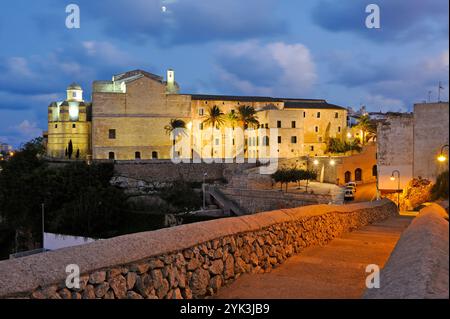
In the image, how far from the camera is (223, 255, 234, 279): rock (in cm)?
575

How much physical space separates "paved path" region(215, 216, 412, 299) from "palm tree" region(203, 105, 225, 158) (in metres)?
43.8

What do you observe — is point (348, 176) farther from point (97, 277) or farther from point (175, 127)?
point (97, 277)

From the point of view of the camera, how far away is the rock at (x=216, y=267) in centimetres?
550

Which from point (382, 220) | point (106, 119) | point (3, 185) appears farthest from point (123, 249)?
point (106, 119)

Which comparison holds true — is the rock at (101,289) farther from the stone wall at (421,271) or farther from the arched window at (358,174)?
the arched window at (358,174)

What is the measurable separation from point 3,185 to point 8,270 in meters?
36.9

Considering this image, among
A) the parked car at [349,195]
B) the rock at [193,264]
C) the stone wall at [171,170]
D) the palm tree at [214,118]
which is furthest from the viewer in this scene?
the palm tree at [214,118]

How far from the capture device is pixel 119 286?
4242 mm

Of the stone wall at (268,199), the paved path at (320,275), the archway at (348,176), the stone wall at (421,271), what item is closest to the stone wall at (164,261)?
the paved path at (320,275)

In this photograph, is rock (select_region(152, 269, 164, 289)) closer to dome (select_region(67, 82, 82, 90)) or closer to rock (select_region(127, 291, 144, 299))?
rock (select_region(127, 291, 144, 299))

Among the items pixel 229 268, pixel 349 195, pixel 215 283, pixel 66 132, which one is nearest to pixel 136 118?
pixel 66 132

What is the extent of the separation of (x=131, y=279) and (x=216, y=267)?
1476 millimetres

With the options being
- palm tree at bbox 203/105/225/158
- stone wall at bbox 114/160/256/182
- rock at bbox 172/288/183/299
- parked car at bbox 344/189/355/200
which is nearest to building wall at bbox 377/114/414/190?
parked car at bbox 344/189/355/200

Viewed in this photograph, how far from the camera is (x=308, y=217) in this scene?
867 centimetres
